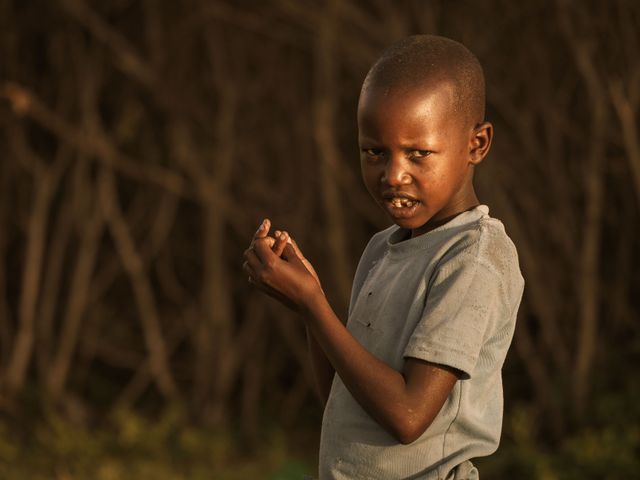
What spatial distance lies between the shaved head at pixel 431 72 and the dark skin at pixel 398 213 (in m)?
0.01

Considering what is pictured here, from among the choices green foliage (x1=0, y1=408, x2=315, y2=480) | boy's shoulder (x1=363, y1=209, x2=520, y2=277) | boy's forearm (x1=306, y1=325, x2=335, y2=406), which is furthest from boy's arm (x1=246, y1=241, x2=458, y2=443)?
green foliage (x1=0, y1=408, x2=315, y2=480)

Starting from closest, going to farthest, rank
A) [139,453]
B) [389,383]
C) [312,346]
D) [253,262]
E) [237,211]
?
[389,383] < [253,262] < [312,346] < [139,453] < [237,211]

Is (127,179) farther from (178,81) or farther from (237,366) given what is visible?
(237,366)

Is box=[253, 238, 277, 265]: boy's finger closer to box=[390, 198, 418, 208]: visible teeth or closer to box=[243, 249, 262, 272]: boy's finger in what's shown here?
box=[243, 249, 262, 272]: boy's finger

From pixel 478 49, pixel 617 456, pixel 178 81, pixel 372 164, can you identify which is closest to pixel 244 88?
pixel 178 81

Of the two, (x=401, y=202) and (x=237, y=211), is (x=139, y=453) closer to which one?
(x=237, y=211)

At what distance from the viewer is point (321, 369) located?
6.52 ft

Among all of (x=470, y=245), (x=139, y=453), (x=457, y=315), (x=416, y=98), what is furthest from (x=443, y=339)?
(x=139, y=453)

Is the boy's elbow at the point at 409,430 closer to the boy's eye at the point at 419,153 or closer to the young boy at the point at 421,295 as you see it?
the young boy at the point at 421,295

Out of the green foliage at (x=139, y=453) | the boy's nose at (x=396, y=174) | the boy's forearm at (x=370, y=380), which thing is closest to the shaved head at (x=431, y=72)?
the boy's nose at (x=396, y=174)

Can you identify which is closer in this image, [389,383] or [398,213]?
[389,383]

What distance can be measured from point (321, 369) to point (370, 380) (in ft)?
1.22

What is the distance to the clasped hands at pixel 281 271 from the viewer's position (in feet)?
5.49

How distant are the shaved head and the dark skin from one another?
0.01 meters
